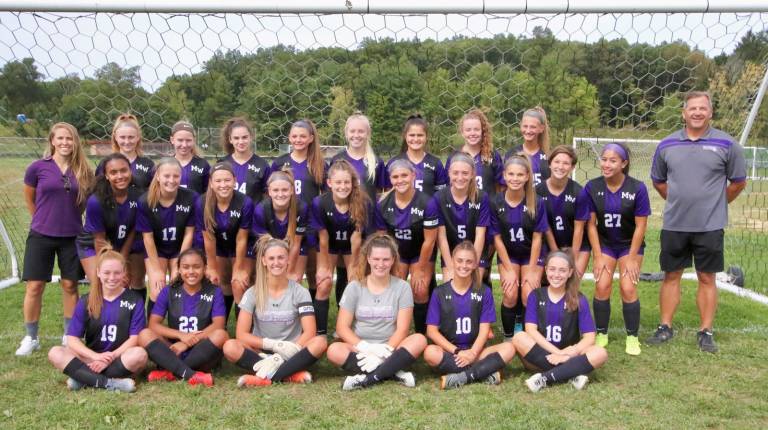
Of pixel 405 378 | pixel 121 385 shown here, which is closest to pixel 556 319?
pixel 405 378

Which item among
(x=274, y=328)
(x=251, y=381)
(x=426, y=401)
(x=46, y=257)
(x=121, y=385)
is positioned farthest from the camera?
(x=46, y=257)

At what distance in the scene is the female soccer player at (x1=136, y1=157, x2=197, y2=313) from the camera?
4086 mm

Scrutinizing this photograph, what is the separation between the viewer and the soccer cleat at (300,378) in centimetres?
374

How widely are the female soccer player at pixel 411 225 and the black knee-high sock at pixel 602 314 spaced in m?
1.19

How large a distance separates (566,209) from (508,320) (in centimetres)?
86

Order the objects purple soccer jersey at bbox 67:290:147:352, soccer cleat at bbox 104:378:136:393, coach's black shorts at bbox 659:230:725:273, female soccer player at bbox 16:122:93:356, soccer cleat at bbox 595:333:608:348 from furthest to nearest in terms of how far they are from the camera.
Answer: soccer cleat at bbox 595:333:608:348, coach's black shorts at bbox 659:230:725:273, female soccer player at bbox 16:122:93:356, purple soccer jersey at bbox 67:290:147:352, soccer cleat at bbox 104:378:136:393

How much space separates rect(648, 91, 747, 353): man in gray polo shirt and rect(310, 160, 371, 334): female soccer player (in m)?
2.06

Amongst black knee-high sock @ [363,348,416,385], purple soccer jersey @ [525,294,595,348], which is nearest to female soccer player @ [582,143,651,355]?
purple soccer jersey @ [525,294,595,348]

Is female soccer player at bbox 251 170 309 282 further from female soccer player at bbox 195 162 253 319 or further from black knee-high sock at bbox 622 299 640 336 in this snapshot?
black knee-high sock at bbox 622 299 640 336

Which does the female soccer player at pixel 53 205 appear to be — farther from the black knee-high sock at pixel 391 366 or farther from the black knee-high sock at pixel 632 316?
the black knee-high sock at pixel 632 316

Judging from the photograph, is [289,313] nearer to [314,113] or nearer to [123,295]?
[123,295]

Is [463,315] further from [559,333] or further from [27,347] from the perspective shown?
[27,347]

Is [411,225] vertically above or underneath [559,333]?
above

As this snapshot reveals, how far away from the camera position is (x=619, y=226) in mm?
4340
